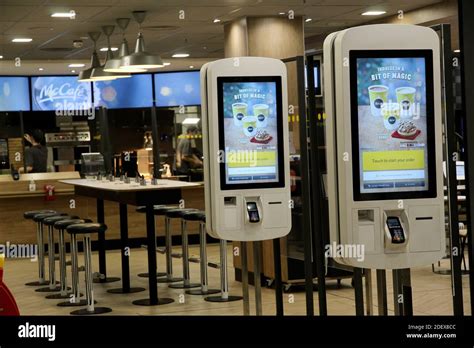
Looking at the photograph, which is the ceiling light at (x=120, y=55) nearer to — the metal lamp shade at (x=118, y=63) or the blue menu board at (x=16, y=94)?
the metal lamp shade at (x=118, y=63)

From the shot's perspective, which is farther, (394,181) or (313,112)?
(313,112)

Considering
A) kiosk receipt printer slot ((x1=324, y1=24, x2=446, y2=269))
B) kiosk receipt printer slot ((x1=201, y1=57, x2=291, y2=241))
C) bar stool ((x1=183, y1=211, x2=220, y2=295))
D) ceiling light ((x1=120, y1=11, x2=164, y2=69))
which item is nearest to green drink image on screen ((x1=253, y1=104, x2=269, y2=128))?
kiosk receipt printer slot ((x1=201, y1=57, x2=291, y2=241))

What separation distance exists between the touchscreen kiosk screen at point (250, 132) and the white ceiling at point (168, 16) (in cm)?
231

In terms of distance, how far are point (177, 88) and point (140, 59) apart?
5.71 metres

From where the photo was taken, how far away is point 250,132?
17.4 feet

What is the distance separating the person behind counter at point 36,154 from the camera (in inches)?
461

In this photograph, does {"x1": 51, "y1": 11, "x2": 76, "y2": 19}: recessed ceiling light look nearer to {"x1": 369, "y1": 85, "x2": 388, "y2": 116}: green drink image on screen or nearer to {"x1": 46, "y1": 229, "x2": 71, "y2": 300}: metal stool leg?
{"x1": 46, "y1": 229, "x2": 71, "y2": 300}: metal stool leg

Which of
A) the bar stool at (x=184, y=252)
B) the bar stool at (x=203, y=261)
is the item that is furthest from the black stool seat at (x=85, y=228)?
the bar stool at (x=184, y=252)

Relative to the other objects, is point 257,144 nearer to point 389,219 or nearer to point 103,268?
point 389,219

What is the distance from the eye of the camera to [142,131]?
12.1 m

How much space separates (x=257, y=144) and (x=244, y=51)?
9.73 ft

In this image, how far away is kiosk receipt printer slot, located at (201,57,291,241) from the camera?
17.1 feet
